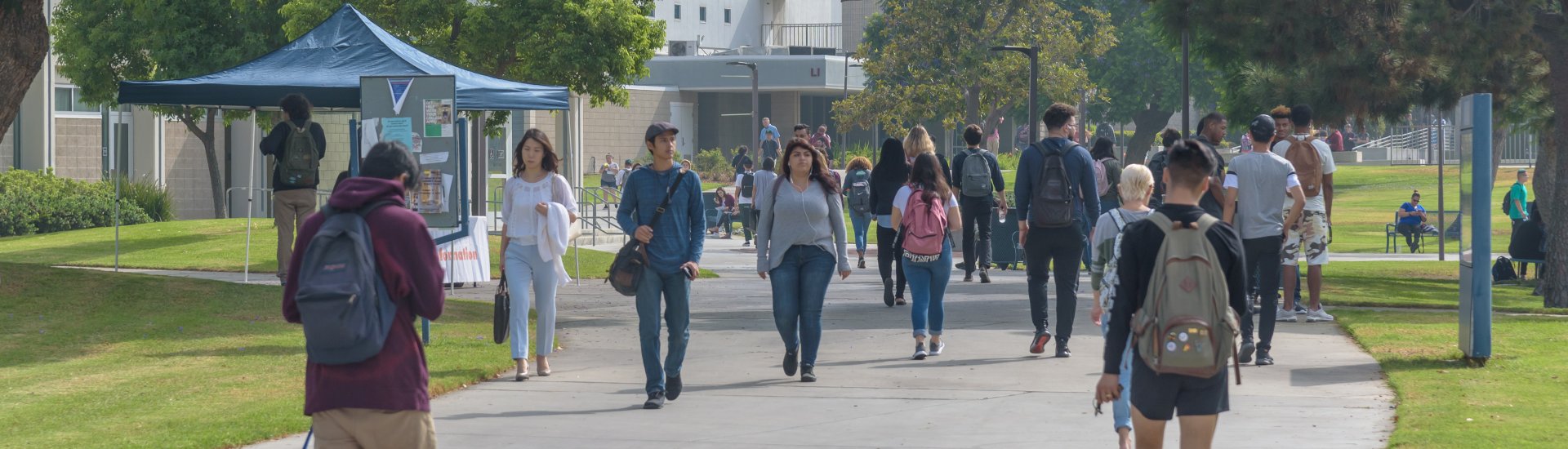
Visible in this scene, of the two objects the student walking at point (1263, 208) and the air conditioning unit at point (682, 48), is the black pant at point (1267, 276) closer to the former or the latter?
the student walking at point (1263, 208)

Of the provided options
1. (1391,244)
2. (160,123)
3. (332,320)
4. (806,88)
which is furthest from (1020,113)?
(332,320)

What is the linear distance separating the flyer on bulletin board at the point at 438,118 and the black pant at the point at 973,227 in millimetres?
5095

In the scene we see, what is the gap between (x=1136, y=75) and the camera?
63.6 m

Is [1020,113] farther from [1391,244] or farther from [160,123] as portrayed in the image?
[160,123]

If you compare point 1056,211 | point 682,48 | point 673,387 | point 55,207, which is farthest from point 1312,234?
point 682,48

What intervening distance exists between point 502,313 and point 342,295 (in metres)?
5.08

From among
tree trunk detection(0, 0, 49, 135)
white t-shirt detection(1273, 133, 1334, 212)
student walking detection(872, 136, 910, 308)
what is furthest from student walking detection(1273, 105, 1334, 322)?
tree trunk detection(0, 0, 49, 135)

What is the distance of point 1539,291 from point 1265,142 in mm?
9162

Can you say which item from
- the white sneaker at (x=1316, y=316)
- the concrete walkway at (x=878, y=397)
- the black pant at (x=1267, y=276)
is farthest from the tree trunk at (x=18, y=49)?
the white sneaker at (x=1316, y=316)

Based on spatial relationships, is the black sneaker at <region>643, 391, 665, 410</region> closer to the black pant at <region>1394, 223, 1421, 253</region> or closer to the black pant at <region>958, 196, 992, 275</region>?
the black pant at <region>958, 196, 992, 275</region>

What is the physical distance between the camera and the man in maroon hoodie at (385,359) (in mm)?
4844

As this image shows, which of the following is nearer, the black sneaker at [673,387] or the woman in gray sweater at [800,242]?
the black sneaker at [673,387]

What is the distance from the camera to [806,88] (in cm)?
6397

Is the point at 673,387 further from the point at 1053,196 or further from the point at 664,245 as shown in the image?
the point at 1053,196
